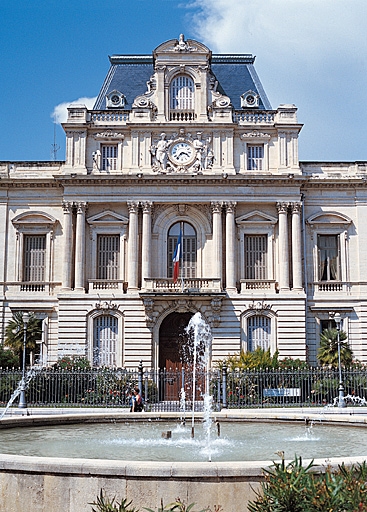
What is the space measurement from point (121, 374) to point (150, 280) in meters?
7.36

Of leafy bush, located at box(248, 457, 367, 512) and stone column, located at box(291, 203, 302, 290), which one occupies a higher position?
stone column, located at box(291, 203, 302, 290)

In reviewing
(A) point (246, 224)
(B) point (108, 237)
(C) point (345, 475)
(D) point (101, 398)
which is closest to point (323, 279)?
(A) point (246, 224)

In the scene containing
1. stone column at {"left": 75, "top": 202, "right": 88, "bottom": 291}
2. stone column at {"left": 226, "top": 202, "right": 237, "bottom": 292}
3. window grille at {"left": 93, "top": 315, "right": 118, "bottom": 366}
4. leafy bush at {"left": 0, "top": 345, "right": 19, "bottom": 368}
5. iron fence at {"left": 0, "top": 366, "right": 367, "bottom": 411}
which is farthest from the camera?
stone column at {"left": 75, "top": 202, "right": 88, "bottom": 291}

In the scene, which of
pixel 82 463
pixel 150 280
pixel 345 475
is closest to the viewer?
pixel 345 475

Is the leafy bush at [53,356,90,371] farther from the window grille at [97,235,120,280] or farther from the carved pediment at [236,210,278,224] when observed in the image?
the carved pediment at [236,210,278,224]

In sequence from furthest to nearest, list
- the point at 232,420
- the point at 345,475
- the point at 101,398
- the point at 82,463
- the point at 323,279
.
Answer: the point at 323,279 < the point at 101,398 < the point at 232,420 < the point at 82,463 < the point at 345,475

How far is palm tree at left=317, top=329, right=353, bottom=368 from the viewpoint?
1299 inches

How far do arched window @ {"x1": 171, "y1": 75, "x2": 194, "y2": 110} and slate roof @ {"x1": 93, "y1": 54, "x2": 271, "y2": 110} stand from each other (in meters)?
2.72

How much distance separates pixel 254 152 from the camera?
125ft

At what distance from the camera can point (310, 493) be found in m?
7.82

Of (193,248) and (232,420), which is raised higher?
(193,248)

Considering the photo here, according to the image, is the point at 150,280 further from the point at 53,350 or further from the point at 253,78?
the point at 253,78

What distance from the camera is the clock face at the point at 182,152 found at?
37.5 metres

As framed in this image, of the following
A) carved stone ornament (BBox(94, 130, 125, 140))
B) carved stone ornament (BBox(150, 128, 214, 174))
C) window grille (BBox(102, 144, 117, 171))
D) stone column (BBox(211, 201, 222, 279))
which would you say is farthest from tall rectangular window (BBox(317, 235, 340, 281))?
carved stone ornament (BBox(94, 130, 125, 140))
